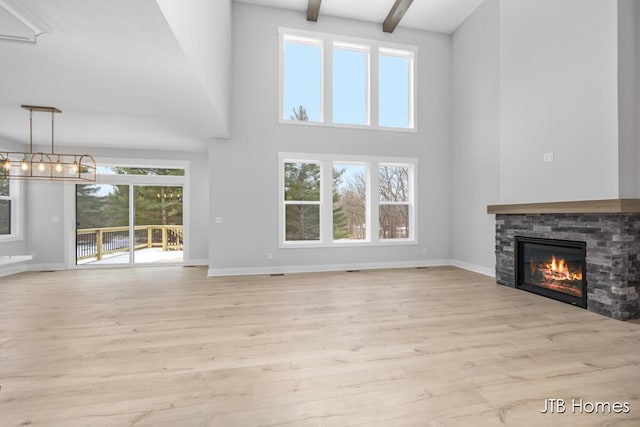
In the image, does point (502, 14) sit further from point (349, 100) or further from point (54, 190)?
point (54, 190)

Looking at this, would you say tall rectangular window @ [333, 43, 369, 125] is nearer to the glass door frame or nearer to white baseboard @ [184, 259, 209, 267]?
the glass door frame

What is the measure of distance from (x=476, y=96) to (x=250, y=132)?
13.8ft

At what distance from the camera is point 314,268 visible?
5625 mm

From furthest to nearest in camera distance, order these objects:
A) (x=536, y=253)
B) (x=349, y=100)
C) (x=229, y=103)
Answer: (x=349, y=100) → (x=229, y=103) → (x=536, y=253)

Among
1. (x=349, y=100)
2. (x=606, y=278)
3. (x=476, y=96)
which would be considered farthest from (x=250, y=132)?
(x=606, y=278)

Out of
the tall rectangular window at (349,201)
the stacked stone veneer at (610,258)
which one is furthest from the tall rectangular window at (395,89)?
the stacked stone veneer at (610,258)

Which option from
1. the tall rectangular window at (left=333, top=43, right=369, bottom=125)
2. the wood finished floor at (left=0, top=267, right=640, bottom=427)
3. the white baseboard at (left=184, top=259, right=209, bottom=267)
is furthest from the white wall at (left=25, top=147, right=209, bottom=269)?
the tall rectangular window at (left=333, top=43, right=369, bottom=125)

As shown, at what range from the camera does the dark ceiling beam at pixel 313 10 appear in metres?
5.22

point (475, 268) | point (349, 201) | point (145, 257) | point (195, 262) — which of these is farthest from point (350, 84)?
point (145, 257)

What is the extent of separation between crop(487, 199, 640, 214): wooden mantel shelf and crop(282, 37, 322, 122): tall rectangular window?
12.2ft

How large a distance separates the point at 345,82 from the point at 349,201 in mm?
2388

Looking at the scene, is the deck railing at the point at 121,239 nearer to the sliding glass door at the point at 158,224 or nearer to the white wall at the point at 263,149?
the sliding glass door at the point at 158,224

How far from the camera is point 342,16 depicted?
573 cm

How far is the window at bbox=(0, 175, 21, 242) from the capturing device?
5500 millimetres
